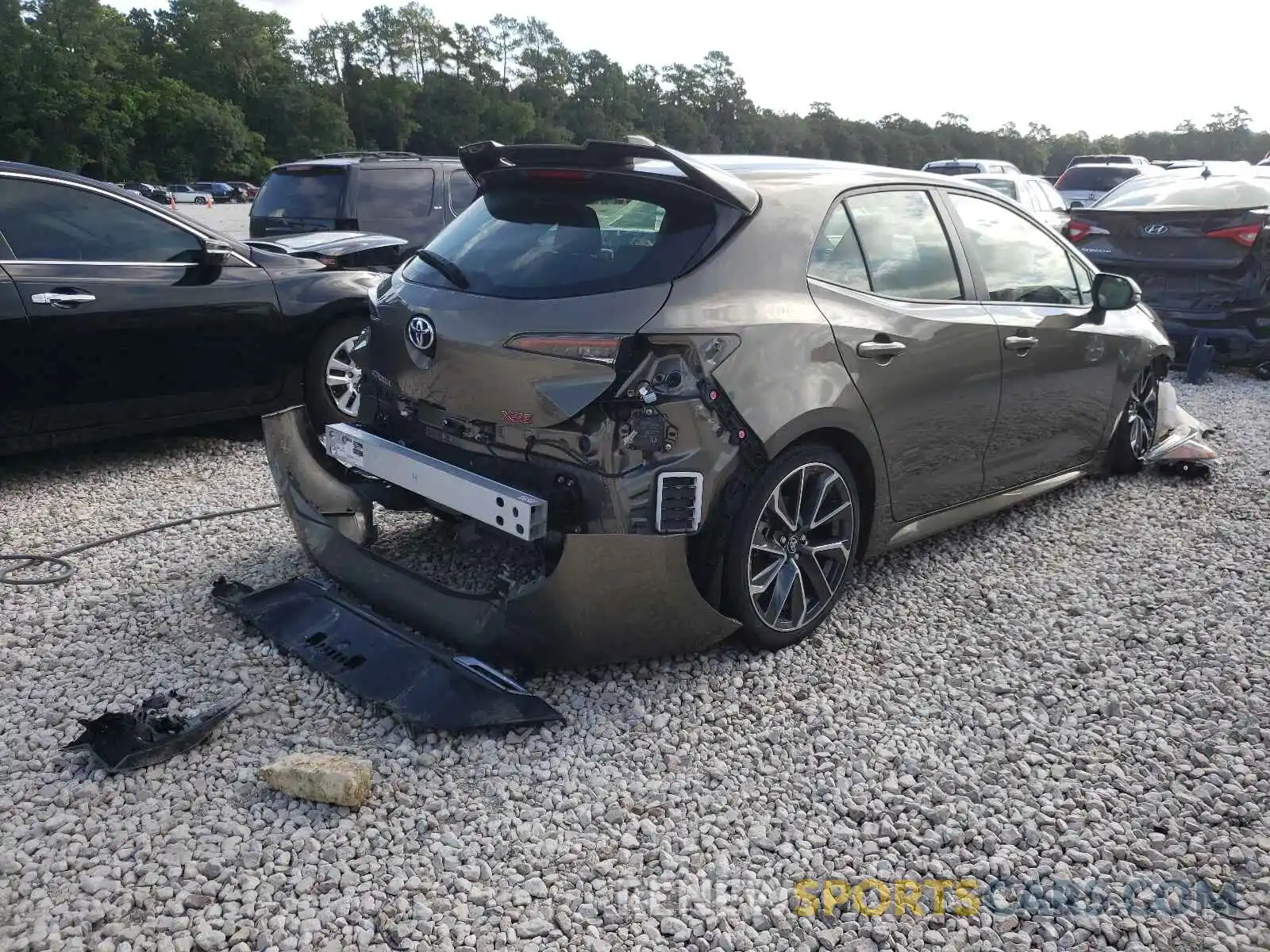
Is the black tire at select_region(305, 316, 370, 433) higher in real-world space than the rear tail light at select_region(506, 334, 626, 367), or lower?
lower

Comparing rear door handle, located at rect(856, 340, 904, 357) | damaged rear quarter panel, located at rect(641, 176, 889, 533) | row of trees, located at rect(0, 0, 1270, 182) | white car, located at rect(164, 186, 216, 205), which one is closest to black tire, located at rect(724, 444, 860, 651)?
damaged rear quarter panel, located at rect(641, 176, 889, 533)

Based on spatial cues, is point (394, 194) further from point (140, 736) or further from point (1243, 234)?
point (1243, 234)

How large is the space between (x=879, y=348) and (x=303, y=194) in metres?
Answer: 6.81

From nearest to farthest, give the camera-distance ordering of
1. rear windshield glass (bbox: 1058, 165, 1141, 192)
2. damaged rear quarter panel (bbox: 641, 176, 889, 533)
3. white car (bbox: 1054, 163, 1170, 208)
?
1. damaged rear quarter panel (bbox: 641, 176, 889, 533)
2. white car (bbox: 1054, 163, 1170, 208)
3. rear windshield glass (bbox: 1058, 165, 1141, 192)

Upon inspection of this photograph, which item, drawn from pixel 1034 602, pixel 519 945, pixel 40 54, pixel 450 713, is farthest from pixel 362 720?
pixel 40 54

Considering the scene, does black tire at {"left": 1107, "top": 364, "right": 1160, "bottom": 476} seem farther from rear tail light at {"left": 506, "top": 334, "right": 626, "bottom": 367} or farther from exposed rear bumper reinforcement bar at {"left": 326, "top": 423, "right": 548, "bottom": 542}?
exposed rear bumper reinforcement bar at {"left": 326, "top": 423, "right": 548, "bottom": 542}

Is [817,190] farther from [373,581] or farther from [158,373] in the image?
[158,373]

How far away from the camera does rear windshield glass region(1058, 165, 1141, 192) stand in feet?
63.9

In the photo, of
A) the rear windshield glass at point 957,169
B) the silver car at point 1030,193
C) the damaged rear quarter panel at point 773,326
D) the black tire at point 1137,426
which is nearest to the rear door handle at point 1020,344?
the damaged rear quarter panel at point 773,326

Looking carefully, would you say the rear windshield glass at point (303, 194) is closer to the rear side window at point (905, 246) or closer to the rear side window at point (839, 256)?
the rear side window at point (905, 246)

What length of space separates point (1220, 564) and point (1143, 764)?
6.62 feet

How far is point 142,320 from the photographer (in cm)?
543

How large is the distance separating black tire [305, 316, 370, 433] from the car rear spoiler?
2810mm

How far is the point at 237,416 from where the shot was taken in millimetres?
5992
